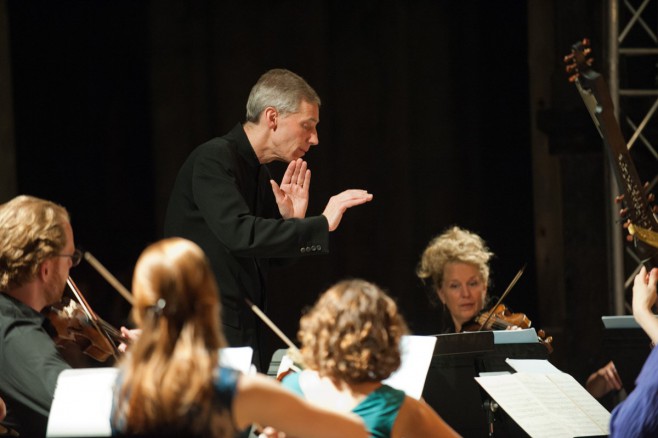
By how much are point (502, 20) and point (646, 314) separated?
122 inches

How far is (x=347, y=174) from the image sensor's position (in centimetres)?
557

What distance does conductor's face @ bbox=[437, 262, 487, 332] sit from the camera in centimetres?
437

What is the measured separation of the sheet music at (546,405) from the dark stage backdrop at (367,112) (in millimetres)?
2525

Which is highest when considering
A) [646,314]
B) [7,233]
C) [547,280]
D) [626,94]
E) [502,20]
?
[502,20]

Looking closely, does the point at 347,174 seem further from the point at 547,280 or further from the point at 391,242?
the point at 547,280

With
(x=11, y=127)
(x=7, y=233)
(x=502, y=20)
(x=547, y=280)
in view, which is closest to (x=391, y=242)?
(x=547, y=280)

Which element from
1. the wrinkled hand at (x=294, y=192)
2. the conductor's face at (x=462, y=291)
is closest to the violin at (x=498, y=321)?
the conductor's face at (x=462, y=291)

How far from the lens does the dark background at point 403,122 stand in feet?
17.8

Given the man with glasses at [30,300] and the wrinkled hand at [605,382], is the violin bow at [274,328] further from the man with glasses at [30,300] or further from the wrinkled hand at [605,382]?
the wrinkled hand at [605,382]

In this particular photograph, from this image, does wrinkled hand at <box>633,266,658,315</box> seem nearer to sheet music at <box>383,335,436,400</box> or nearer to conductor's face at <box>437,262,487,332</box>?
sheet music at <box>383,335,436,400</box>

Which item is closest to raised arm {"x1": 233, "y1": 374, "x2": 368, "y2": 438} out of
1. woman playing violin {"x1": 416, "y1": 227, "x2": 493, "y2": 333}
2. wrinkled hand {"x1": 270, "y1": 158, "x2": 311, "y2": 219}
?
wrinkled hand {"x1": 270, "y1": 158, "x2": 311, "y2": 219}

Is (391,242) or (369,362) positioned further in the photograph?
(391,242)

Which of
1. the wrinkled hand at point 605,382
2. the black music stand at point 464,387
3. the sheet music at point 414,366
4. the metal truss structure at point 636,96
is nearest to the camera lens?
the sheet music at point 414,366

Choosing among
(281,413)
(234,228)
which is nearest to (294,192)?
(234,228)
